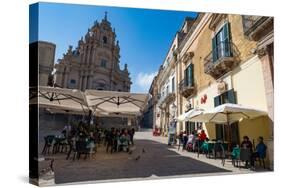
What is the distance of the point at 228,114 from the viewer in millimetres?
7273

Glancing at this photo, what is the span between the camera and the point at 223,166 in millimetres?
6535

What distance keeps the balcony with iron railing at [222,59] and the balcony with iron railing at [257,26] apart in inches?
32.5

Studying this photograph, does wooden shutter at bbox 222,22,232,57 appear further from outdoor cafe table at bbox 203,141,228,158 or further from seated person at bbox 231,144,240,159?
seated person at bbox 231,144,240,159

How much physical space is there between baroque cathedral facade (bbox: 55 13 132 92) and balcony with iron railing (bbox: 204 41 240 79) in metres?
3.45

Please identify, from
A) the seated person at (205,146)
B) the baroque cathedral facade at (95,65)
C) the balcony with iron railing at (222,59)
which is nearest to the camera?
the baroque cathedral facade at (95,65)

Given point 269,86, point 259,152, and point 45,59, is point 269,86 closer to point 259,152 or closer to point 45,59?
point 259,152

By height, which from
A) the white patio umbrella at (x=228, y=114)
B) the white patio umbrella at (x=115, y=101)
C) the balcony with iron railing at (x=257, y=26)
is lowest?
the white patio umbrella at (x=228, y=114)

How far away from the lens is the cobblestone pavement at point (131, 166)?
16.9 feet

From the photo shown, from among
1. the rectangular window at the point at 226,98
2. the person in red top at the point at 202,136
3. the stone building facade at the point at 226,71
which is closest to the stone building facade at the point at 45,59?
the stone building facade at the point at 226,71

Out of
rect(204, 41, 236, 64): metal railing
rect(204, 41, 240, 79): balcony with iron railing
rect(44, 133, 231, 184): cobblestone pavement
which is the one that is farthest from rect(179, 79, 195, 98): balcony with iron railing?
rect(44, 133, 231, 184): cobblestone pavement

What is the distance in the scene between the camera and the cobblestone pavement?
16.9ft

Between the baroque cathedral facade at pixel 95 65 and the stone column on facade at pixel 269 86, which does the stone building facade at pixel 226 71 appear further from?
the baroque cathedral facade at pixel 95 65

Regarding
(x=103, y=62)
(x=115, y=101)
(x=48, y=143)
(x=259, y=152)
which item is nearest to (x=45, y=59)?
(x=48, y=143)

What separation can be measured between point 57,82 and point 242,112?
4784 millimetres
